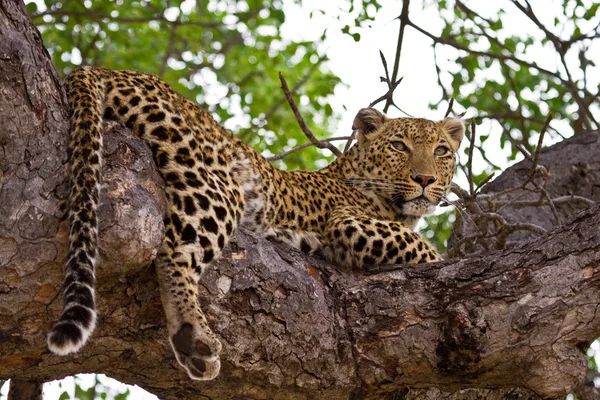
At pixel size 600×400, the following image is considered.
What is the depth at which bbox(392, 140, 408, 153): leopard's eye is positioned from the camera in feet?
25.7

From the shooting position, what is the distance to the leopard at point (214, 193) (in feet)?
14.0

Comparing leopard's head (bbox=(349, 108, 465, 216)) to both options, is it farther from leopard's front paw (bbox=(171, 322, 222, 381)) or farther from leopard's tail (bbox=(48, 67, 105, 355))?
leopard's tail (bbox=(48, 67, 105, 355))

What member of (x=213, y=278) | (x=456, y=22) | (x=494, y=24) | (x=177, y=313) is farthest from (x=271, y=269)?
(x=456, y=22)

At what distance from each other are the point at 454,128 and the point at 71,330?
519cm

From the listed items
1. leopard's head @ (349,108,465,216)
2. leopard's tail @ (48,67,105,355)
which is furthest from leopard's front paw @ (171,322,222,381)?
leopard's head @ (349,108,465,216)

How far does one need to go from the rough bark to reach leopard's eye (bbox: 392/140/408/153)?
240 centimetres

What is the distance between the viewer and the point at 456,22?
1227 centimetres

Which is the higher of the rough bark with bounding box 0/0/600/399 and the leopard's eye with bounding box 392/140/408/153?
the leopard's eye with bounding box 392/140/408/153

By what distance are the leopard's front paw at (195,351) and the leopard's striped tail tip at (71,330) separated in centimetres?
70

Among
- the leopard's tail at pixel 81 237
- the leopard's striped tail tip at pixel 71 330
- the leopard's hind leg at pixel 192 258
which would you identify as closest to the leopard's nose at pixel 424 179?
the leopard's hind leg at pixel 192 258

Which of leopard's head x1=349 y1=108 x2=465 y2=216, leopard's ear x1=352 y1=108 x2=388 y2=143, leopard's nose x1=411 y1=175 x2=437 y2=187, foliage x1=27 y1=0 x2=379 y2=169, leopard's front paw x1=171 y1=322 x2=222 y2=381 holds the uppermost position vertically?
foliage x1=27 y1=0 x2=379 y2=169

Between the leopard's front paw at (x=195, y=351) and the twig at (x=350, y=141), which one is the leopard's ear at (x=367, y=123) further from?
the leopard's front paw at (x=195, y=351)

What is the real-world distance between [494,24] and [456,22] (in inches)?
67.6

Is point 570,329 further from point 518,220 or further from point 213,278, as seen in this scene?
point 518,220
